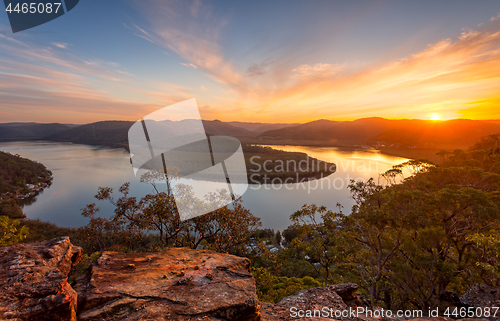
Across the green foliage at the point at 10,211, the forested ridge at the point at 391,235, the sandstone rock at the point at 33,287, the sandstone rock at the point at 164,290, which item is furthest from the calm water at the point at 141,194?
the sandstone rock at the point at 33,287

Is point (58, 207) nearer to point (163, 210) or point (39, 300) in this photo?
point (163, 210)

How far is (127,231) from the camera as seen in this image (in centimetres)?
928

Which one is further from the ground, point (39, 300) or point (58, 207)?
point (39, 300)

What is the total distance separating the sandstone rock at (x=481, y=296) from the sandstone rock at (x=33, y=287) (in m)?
12.2

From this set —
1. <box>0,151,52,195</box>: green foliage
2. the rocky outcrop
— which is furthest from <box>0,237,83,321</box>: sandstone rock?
<box>0,151,52,195</box>: green foliage

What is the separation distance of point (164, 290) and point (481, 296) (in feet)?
40.2

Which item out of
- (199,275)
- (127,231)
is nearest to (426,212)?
(199,275)

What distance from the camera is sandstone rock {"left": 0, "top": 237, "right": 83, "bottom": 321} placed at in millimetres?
2970

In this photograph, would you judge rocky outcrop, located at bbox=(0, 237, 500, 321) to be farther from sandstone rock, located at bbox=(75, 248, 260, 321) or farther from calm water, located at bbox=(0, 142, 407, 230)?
calm water, located at bbox=(0, 142, 407, 230)

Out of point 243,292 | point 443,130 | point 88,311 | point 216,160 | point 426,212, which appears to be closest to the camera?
point 88,311

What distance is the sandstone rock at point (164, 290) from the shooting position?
359 centimetres

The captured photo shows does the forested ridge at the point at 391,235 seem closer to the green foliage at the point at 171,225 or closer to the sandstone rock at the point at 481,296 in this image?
the green foliage at the point at 171,225

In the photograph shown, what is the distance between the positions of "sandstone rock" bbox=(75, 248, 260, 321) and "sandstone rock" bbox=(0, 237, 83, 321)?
1.33ft

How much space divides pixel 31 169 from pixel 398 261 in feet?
272
